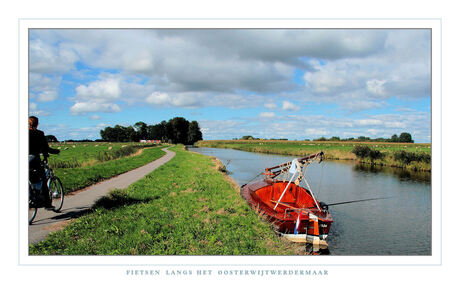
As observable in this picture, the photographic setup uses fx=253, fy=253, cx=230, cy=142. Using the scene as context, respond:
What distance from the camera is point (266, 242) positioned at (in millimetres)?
6344

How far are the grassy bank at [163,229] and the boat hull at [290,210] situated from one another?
0.65 m

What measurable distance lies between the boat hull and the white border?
3.82m

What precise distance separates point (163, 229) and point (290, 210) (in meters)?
5.64

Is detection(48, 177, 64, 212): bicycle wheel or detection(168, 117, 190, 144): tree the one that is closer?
detection(48, 177, 64, 212): bicycle wheel

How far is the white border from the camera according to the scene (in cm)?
429

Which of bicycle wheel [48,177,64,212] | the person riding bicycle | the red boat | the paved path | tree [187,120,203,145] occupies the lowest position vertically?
the red boat

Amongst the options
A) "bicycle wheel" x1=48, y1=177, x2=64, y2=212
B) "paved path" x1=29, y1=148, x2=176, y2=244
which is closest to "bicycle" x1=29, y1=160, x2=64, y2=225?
"bicycle wheel" x1=48, y1=177, x2=64, y2=212

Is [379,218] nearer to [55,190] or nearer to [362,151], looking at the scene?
[55,190]

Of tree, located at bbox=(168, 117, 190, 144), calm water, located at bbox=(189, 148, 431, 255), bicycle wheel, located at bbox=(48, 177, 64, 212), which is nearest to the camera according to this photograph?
bicycle wheel, located at bbox=(48, 177, 64, 212)

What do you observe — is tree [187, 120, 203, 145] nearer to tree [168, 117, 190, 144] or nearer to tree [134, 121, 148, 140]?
tree [168, 117, 190, 144]

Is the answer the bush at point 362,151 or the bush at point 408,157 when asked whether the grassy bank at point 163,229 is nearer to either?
the bush at point 408,157

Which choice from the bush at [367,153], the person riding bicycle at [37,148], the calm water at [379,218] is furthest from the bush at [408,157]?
the person riding bicycle at [37,148]

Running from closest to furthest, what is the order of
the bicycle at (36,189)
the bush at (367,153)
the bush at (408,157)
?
the bicycle at (36,189) → the bush at (408,157) → the bush at (367,153)
